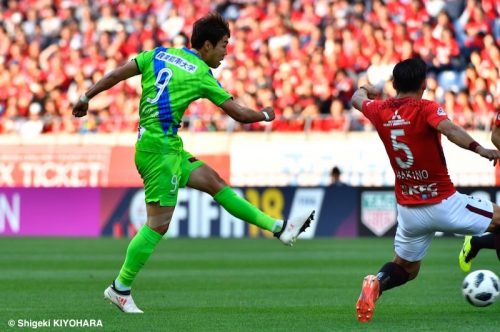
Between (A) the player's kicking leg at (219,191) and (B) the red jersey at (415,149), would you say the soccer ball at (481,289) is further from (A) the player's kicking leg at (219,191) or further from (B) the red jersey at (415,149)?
(A) the player's kicking leg at (219,191)

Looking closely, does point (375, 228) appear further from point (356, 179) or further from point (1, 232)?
point (1, 232)

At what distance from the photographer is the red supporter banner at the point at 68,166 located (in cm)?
2402

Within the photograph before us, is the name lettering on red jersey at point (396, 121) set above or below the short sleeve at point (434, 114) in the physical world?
below

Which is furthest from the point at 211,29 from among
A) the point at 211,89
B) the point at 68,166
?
the point at 68,166

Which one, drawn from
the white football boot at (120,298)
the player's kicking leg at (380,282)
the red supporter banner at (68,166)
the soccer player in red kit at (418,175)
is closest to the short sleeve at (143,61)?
the white football boot at (120,298)

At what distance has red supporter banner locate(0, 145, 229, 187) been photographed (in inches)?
945

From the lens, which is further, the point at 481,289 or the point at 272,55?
the point at 272,55

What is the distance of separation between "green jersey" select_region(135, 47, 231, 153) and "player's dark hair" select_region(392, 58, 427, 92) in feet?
4.78

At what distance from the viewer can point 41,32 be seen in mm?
28547

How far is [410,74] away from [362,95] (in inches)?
28.1

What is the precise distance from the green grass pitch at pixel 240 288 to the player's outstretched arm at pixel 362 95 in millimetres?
1632

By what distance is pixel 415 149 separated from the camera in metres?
8.14

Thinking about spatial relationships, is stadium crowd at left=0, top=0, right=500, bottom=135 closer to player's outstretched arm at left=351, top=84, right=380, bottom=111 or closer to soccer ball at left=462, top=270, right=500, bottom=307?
soccer ball at left=462, top=270, right=500, bottom=307

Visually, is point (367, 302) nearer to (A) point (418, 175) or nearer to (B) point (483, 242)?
(A) point (418, 175)
